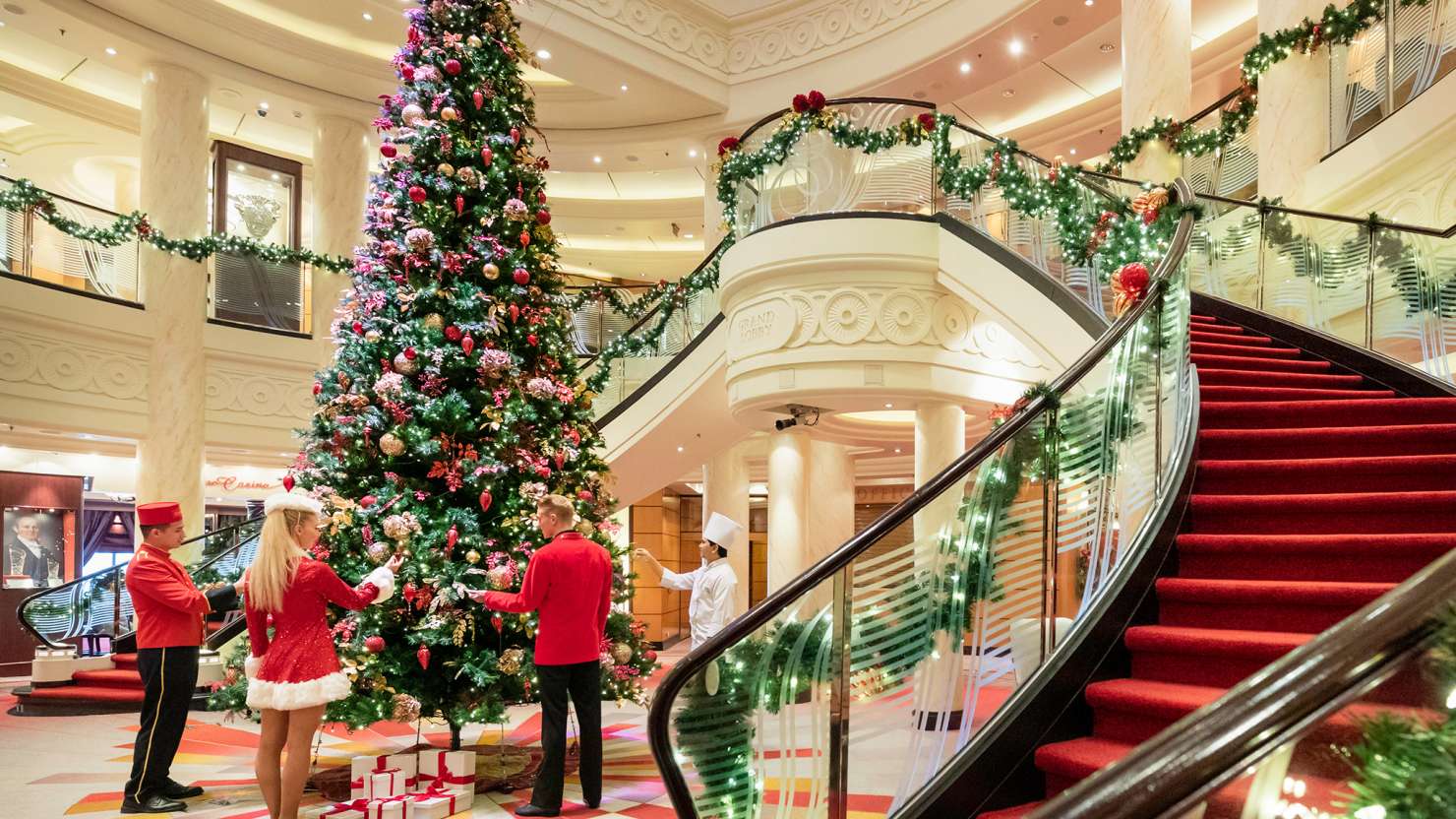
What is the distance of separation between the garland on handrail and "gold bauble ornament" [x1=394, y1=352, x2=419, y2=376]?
7.36 metres

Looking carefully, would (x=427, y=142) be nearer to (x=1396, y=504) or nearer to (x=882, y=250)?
(x=882, y=250)

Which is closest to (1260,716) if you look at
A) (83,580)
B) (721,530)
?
(721,530)

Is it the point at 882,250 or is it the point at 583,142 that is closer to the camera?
the point at 882,250

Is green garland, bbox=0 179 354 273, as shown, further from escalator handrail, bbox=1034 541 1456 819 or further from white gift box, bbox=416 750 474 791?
escalator handrail, bbox=1034 541 1456 819

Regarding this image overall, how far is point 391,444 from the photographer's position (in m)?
5.32

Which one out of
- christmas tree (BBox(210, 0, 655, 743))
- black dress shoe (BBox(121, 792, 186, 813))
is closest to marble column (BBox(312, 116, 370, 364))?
christmas tree (BBox(210, 0, 655, 743))

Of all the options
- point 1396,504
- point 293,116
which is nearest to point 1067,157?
point 293,116

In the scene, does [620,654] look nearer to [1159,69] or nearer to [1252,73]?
[1252,73]

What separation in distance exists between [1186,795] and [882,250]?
8.22 metres

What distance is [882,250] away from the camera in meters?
9.00

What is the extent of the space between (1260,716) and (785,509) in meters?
11.1

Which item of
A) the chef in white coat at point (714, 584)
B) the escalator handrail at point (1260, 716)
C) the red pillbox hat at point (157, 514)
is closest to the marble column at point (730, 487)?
the chef in white coat at point (714, 584)

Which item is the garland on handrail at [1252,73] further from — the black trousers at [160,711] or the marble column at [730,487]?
the black trousers at [160,711]

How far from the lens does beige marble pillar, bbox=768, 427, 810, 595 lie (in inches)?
471
